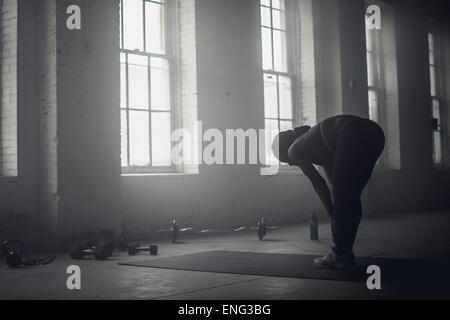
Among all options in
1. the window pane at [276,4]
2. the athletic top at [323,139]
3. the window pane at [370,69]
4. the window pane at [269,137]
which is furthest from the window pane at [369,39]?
the athletic top at [323,139]

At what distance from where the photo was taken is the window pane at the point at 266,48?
9.89 m

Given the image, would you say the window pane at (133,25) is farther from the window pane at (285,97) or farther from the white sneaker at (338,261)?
the white sneaker at (338,261)

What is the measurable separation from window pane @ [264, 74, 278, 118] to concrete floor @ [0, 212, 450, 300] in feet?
9.81

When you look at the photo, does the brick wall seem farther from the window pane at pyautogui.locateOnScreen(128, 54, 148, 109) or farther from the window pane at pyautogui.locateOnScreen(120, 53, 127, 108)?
the window pane at pyautogui.locateOnScreen(128, 54, 148, 109)

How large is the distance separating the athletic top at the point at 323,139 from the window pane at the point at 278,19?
5.60 m

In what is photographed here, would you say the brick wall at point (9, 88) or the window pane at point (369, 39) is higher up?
the window pane at point (369, 39)

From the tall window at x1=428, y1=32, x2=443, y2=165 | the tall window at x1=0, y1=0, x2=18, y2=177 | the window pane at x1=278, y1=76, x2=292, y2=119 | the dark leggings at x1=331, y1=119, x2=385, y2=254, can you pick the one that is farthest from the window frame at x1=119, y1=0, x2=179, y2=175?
the tall window at x1=428, y1=32, x2=443, y2=165

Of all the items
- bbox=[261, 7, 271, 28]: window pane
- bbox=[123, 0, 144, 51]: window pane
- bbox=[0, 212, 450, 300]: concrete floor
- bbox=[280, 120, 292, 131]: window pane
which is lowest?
bbox=[0, 212, 450, 300]: concrete floor

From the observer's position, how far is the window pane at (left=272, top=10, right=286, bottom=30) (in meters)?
10.2

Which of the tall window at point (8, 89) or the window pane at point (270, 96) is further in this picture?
the window pane at point (270, 96)

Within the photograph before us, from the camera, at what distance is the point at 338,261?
15.6ft

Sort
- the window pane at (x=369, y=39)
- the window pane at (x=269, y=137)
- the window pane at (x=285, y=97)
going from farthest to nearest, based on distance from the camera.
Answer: the window pane at (x=369, y=39), the window pane at (x=285, y=97), the window pane at (x=269, y=137)
